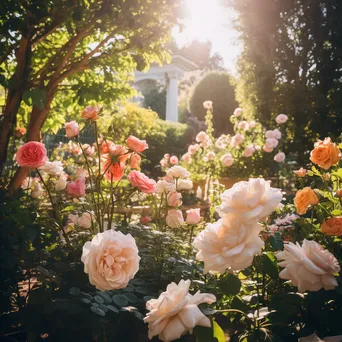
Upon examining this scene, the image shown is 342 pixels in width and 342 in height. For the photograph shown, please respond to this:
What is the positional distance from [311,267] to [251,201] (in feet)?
0.63

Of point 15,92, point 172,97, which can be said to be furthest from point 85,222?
point 172,97

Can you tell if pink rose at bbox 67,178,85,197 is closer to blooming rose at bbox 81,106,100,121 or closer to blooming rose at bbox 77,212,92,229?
blooming rose at bbox 77,212,92,229

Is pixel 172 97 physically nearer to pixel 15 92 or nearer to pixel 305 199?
pixel 15 92

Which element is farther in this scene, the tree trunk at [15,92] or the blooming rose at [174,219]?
the tree trunk at [15,92]

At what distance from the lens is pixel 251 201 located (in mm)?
887

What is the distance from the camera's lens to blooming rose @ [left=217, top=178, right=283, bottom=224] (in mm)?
886

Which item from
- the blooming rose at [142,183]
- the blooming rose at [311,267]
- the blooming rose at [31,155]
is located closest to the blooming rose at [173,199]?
the blooming rose at [142,183]

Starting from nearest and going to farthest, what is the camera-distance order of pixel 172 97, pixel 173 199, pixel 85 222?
pixel 85 222
pixel 173 199
pixel 172 97

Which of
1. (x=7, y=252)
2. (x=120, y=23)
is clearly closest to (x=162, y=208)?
(x=7, y=252)

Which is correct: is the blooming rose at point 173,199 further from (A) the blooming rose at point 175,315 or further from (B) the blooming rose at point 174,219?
(A) the blooming rose at point 175,315

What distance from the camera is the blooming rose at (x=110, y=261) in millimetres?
943

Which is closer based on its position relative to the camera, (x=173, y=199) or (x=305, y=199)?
(x=305, y=199)

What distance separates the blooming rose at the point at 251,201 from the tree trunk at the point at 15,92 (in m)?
2.28

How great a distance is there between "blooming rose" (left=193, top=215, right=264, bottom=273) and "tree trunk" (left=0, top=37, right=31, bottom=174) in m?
2.24
